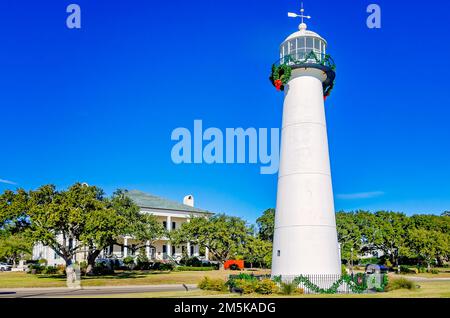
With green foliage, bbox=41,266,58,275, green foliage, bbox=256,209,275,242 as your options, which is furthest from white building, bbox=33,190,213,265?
green foliage, bbox=41,266,58,275

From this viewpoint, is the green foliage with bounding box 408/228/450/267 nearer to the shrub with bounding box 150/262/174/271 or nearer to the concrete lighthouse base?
the shrub with bounding box 150/262/174/271

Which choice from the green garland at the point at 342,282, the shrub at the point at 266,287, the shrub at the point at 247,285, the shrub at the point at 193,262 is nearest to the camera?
the shrub at the point at 266,287

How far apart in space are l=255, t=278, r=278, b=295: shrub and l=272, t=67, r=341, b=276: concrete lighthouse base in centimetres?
212

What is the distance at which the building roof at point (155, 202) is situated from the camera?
255 feet

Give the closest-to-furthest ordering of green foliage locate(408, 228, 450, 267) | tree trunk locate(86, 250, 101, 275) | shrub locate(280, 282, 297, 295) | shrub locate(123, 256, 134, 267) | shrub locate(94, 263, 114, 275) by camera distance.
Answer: shrub locate(280, 282, 297, 295)
tree trunk locate(86, 250, 101, 275)
shrub locate(94, 263, 114, 275)
shrub locate(123, 256, 134, 267)
green foliage locate(408, 228, 450, 267)

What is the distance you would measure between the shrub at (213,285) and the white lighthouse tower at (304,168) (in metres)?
3.25

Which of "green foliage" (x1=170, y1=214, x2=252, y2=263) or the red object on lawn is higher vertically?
"green foliage" (x1=170, y1=214, x2=252, y2=263)

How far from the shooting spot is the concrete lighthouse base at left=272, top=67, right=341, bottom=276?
26953 millimetres

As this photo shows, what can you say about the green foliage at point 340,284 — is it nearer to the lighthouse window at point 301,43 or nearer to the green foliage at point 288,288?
the green foliage at point 288,288

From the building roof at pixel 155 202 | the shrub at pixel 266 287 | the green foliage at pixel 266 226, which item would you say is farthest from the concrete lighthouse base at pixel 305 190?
the green foliage at pixel 266 226
